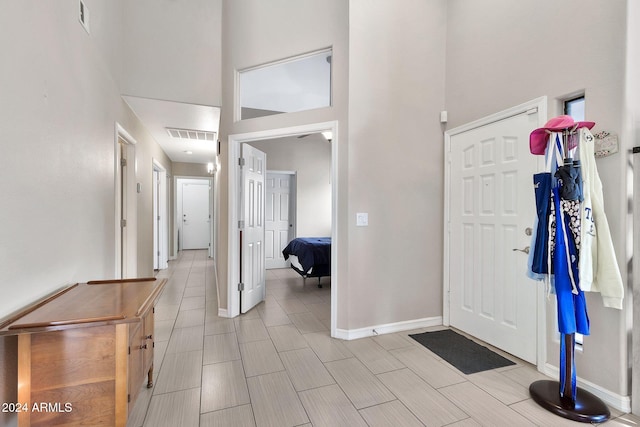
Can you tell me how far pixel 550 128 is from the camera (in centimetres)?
183

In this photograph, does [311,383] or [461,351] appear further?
[461,351]

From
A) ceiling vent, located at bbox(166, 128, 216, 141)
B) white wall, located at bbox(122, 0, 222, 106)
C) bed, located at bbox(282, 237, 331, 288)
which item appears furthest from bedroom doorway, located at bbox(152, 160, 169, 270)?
bed, located at bbox(282, 237, 331, 288)

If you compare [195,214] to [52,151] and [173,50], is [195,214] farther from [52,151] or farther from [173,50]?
[52,151]

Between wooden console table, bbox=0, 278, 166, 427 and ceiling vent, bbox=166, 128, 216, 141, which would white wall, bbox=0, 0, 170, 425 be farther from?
ceiling vent, bbox=166, 128, 216, 141

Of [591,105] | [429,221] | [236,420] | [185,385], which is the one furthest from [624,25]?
[185,385]

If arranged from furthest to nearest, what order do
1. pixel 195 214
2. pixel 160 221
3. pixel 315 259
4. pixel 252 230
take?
pixel 195 214
pixel 160 221
pixel 315 259
pixel 252 230

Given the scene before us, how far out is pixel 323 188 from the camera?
673cm

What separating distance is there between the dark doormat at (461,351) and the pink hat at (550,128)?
1662mm

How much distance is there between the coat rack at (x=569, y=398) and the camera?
67.5 inches

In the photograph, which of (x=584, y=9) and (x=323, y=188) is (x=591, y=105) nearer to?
(x=584, y=9)

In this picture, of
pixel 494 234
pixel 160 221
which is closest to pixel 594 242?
pixel 494 234

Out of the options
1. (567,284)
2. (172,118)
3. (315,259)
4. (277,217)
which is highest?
(172,118)

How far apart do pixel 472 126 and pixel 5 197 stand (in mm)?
3263

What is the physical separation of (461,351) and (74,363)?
2.69 metres
